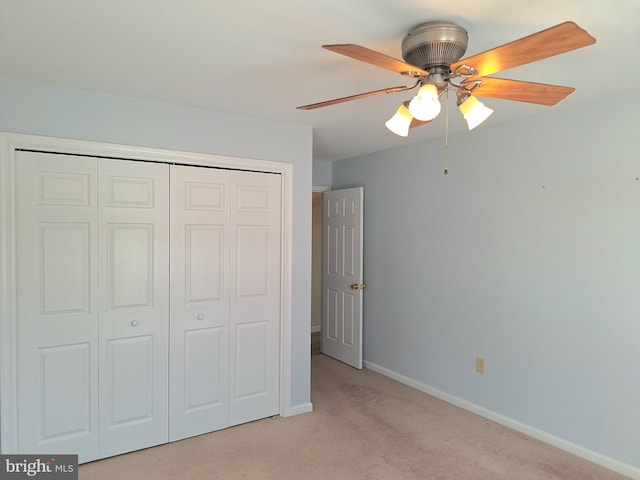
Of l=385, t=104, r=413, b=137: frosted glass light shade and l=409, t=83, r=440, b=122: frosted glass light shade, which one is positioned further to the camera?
l=385, t=104, r=413, b=137: frosted glass light shade

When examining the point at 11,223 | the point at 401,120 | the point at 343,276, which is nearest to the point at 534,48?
the point at 401,120

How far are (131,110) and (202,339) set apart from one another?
1621 mm

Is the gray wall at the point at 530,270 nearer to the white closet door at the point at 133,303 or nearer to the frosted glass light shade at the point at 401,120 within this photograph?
the frosted glass light shade at the point at 401,120

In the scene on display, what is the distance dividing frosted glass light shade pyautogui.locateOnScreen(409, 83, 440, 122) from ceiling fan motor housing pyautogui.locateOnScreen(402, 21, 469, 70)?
0.19 m

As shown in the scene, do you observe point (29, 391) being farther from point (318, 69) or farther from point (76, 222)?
point (318, 69)

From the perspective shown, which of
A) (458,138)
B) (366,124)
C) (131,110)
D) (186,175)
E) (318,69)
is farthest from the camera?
(458,138)

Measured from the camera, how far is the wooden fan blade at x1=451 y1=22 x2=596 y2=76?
117 centimetres

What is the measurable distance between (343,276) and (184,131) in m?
2.43

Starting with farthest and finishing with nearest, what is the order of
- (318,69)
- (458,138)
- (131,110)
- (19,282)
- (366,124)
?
(458,138) < (366,124) < (131,110) < (19,282) < (318,69)

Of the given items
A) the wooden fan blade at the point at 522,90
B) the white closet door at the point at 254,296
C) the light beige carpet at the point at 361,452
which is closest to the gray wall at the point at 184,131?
the white closet door at the point at 254,296

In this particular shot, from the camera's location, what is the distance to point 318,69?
6.86 ft

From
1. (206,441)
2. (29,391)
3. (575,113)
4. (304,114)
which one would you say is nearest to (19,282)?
(29,391)

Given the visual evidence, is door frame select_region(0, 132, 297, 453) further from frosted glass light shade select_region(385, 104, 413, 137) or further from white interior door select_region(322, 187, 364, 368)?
white interior door select_region(322, 187, 364, 368)

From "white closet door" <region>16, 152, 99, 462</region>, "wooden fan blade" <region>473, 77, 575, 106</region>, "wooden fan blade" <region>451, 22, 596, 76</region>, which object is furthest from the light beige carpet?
"wooden fan blade" <region>451, 22, 596, 76</region>
